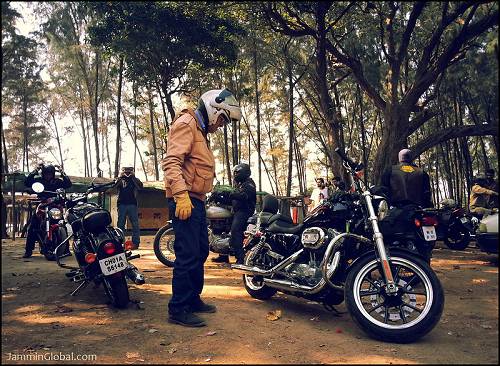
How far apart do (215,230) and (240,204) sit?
30.4 inches

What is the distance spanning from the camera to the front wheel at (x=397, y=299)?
2859 mm

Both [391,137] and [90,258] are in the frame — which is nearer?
[90,258]

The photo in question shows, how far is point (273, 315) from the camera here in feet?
12.3

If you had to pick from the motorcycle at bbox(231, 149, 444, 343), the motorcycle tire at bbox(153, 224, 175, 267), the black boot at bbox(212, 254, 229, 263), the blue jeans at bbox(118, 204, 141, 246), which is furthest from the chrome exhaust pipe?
the blue jeans at bbox(118, 204, 141, 246)

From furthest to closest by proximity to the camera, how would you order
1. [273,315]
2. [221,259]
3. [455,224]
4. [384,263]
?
[455,224], [221,259], [273,315], [384,263]

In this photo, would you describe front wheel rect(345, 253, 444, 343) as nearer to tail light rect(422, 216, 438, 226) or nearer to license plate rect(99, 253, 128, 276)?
tail light rect(422, 216, 438, 226)

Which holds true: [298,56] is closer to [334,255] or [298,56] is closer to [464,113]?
[464,113]

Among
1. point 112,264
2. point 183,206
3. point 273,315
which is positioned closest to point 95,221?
point 112,264

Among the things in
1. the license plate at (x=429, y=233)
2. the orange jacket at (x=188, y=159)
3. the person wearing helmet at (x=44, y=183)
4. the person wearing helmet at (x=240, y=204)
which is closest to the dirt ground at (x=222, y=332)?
the license plate at (x=429, y=233)

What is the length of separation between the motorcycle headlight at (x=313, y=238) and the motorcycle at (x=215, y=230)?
297 cm

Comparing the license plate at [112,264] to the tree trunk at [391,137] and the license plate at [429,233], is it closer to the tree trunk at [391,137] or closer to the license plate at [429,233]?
the license plate at [429,233]

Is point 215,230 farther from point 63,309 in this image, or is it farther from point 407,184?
point 63,309

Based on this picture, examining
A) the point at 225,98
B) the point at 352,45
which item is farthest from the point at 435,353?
the point at 352,45

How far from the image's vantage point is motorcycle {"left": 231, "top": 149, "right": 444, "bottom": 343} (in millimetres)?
2938
